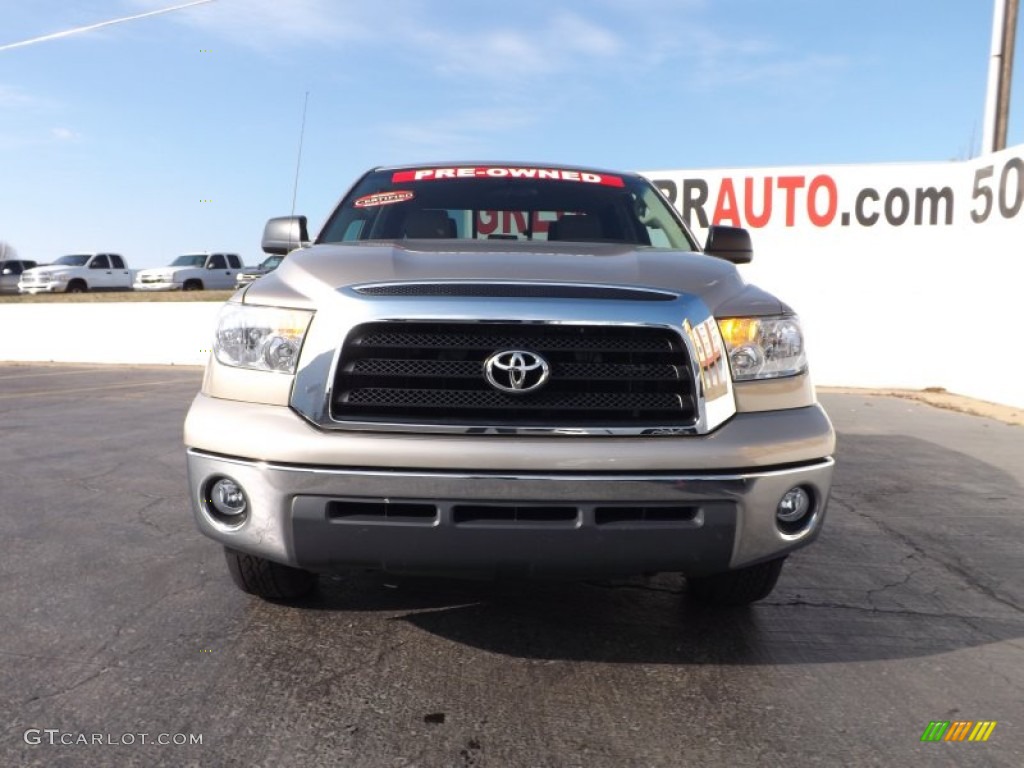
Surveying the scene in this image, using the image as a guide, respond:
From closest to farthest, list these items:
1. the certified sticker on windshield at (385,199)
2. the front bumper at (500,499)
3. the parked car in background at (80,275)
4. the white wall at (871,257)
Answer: the front bumper at (500,499) → the certified sticker on windshield at (385,199) → the white wall at (871,257) → the parked car in background at (80,275)

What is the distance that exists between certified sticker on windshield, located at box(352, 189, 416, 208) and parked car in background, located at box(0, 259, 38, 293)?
39636 millimetres

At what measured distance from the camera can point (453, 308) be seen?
274cm

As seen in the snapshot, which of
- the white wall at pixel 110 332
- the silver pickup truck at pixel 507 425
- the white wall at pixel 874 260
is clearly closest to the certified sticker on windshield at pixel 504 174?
the silver pickup truck at pixel 507 425

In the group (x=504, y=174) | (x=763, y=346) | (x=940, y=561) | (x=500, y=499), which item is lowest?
(x=940, y=561)

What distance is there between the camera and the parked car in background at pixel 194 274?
35.8m

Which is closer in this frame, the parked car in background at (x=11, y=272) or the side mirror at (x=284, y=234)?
the side mirror at (x=284, y=234)

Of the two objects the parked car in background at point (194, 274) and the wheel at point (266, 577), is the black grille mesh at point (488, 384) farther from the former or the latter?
the parked car in background at point (194, 274)

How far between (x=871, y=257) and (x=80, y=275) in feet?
103

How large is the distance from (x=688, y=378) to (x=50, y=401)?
10012 millimetres

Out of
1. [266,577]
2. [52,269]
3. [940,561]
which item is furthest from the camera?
[52,269]

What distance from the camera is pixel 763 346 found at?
2984mm

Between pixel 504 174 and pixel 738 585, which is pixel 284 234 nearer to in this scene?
pixel 504 174

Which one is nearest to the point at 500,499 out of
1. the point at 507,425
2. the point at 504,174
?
the point at 507,425

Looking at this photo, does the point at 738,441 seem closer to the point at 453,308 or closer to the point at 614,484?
the point at 614,484
